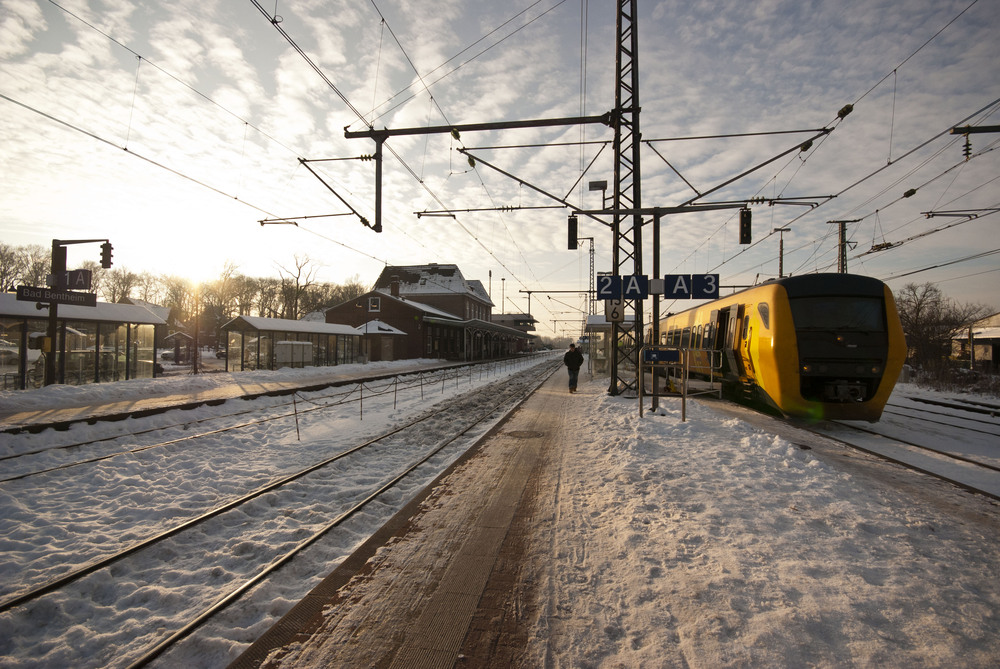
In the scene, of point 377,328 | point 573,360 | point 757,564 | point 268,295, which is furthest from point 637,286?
point 268,295

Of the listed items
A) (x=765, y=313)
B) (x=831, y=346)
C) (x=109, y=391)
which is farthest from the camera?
(x=109, y=391)

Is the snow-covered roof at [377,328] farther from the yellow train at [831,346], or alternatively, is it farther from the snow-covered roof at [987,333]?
the snow-covered roof at [987,333]

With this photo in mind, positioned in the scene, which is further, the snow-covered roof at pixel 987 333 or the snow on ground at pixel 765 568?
the snow-covered roof at pixel 987 333

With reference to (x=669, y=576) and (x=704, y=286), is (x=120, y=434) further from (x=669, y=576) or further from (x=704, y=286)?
(x=704, y=286)

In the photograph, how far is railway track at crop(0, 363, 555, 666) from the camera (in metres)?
3.21

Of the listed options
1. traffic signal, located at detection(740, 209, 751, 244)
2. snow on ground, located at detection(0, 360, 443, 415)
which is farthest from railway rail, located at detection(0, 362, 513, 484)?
traffic signal, located at detection(740, 209, 751, 244)

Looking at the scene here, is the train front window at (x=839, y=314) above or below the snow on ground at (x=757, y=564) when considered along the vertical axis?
above

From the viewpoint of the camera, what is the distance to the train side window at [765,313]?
944 cm

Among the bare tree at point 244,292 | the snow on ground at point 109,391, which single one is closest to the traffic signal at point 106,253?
the snow on ground at point 109,391

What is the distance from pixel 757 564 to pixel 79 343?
2127 cm

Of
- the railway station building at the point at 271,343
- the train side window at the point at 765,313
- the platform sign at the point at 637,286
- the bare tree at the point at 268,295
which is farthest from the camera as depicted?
the bare tree at the point at 268,295

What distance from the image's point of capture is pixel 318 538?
4.48 meters

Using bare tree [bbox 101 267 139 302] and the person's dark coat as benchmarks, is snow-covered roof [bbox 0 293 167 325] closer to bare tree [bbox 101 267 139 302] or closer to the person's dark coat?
the person's dark coat

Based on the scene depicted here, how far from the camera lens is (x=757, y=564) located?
356 cm
